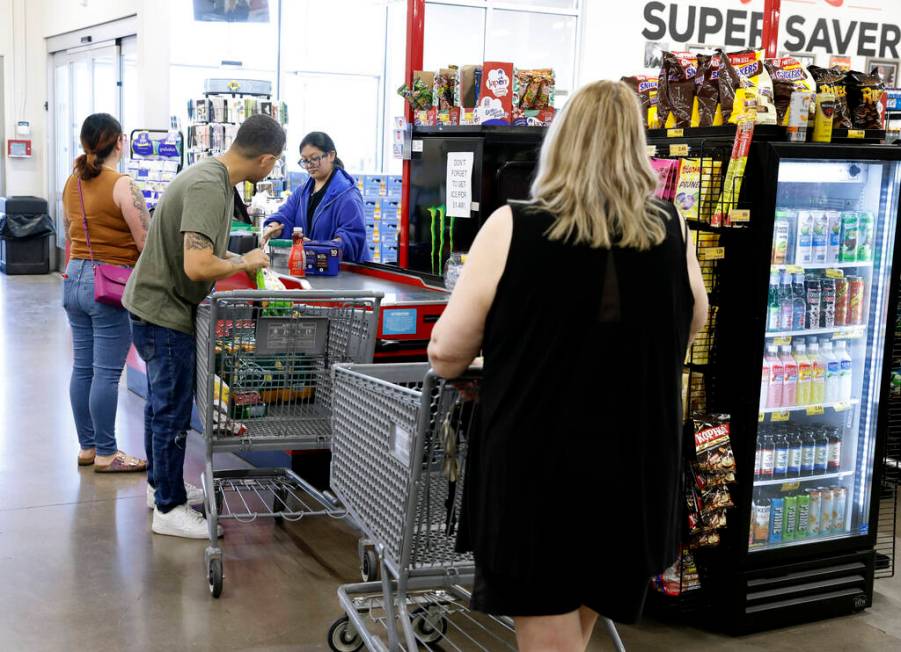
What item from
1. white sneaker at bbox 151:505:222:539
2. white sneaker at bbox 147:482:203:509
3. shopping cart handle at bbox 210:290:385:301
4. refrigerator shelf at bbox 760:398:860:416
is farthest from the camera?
white sneaker at bbox 147:482:203:509

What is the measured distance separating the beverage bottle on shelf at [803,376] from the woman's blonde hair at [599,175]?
2.00 m

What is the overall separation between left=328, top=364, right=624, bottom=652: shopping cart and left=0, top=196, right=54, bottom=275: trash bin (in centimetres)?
1184

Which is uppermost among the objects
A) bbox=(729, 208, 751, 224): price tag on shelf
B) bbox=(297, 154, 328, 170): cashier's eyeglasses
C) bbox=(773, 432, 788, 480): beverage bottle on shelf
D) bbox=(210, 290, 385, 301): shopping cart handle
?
bbox=(297, 154, 328, 170): cashier's eyeglasses

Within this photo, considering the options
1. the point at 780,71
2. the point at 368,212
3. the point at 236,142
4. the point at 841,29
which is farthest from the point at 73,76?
the point at 780,71

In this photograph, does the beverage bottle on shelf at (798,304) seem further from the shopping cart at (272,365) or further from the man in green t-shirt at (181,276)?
the man in green t-shirt at (181,276)

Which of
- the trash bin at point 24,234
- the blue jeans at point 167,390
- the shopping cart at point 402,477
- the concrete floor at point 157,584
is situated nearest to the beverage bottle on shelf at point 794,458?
the concrete floor at point 157,584

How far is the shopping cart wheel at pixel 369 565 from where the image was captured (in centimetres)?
409

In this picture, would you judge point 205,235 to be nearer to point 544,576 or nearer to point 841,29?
point 544,576

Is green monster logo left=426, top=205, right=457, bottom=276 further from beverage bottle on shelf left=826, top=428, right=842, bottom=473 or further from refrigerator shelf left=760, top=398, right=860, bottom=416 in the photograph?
beverage bottle on shelf left=826, top=428, right=842, bottom=473

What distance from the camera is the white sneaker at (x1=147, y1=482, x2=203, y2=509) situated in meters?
4.89

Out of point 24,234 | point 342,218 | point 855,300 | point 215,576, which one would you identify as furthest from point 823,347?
point 24,234

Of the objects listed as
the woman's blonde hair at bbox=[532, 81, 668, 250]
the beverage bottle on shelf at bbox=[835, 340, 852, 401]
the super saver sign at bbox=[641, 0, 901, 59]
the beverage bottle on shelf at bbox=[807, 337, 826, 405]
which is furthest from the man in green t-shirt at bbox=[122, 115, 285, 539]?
the super saver sign at bbox=[641, 0, 901, 59]

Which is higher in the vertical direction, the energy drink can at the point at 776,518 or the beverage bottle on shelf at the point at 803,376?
the beverage bottle on shelf at the point at 803,376

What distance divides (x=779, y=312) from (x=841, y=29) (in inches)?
382
